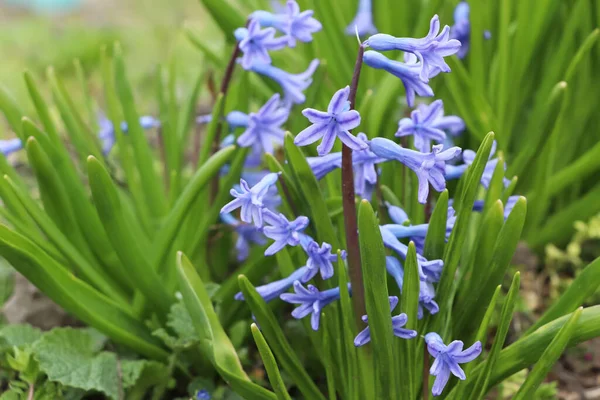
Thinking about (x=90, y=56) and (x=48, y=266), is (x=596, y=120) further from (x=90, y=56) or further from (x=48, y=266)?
(x=90, y=56)

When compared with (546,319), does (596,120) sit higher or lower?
higher

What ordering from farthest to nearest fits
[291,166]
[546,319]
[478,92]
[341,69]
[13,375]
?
[341,69] < [478,92] < [13,375] < [546,319] < [291,166]

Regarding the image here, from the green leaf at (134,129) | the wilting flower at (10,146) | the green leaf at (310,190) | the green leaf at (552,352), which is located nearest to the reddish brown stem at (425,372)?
the green leaf at (552,352)

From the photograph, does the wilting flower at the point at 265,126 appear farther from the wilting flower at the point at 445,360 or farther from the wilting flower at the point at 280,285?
the wilting flower at the point at 445,360

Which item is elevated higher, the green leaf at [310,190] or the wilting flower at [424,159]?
the wilting flower at [424,159]

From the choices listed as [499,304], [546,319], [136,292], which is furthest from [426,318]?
[136,292]
